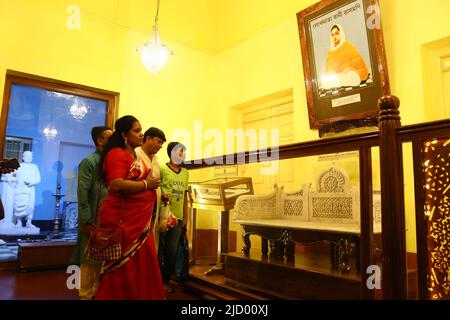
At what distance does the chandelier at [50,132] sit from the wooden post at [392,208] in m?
4.06

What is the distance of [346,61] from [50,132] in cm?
365

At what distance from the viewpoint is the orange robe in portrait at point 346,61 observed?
3.43 metres

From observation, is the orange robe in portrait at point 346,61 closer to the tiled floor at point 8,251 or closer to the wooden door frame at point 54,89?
the wooden door frame at point 54,89

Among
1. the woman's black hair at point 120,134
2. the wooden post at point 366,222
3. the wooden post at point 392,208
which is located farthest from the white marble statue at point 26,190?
the wooden post at point 392,208

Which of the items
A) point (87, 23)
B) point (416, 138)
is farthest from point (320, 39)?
point (87, 23)

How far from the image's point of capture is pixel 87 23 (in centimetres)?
439

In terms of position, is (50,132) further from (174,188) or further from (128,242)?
(128,242)

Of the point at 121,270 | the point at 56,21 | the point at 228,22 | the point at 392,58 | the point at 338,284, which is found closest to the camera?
the point at 121,270

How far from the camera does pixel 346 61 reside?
11.7 feet

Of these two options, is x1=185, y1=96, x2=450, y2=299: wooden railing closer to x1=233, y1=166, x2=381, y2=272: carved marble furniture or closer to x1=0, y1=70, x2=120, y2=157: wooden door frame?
x1=233, y1=166, x2=381, y2=272: carved marble furniture
